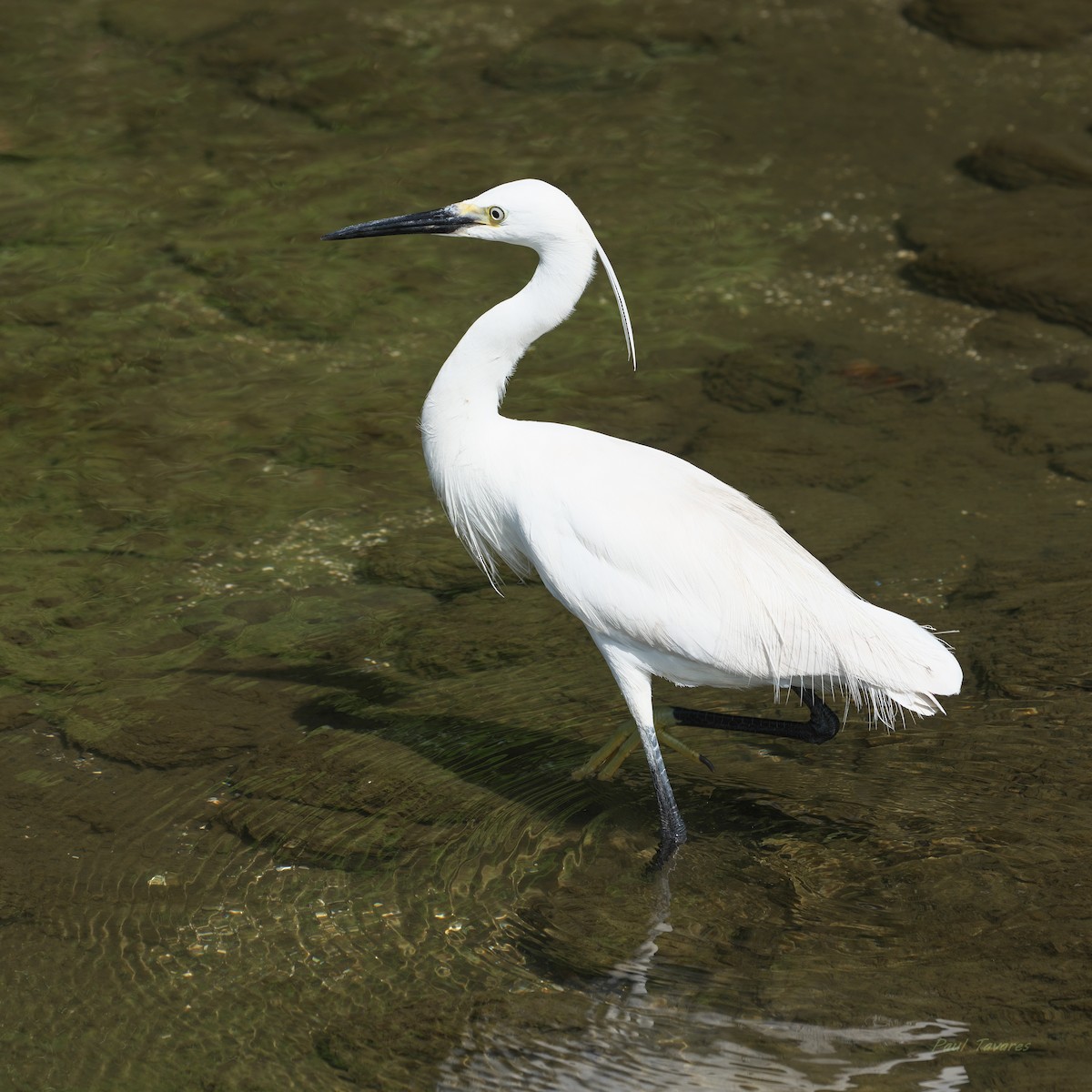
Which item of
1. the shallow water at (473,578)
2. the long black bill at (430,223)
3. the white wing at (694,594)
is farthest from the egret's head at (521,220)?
the shallow water at (473,578)

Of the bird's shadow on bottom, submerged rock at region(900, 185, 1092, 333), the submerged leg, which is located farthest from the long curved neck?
submerged rock at region(900, 185, 1092, 333)

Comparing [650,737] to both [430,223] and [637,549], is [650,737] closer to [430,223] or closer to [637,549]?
[637,549]

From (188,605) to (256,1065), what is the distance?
1.98 meters

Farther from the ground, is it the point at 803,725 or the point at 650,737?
the point at 650,737

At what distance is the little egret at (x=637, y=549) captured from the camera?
12.5 ft

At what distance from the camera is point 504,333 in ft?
12.9

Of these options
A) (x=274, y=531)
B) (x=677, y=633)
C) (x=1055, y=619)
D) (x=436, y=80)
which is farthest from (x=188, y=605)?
(x=436, y=80)

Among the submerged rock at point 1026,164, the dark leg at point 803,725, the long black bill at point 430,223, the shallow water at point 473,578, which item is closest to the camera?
the shallow water at point 473,578

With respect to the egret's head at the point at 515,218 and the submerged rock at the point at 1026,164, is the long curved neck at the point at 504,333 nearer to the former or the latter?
the egret's head at the point at 515,218

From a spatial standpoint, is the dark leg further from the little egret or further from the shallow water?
the shallow water

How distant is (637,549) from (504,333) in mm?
667

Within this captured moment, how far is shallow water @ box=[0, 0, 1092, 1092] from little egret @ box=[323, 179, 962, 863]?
0.41 m

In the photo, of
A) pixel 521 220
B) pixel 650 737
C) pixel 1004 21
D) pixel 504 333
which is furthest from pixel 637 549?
pixel 1004 21

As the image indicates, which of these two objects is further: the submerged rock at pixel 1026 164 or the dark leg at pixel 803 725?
the submerged rock at pixel 1026 164
